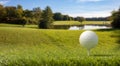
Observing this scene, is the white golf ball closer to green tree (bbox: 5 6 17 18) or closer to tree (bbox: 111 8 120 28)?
tree (bbox: 111 8 120 28)

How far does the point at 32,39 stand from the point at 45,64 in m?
15.8

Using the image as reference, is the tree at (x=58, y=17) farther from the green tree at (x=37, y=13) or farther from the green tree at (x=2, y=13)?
the green tree at (x=2, y=13)

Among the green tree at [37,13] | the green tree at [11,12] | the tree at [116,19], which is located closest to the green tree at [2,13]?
the green tree at [11,12]

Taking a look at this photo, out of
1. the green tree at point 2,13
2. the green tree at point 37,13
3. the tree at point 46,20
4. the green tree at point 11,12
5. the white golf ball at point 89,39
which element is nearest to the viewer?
the white golf ball at point 89,39

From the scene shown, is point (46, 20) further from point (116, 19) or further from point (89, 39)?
point (89, 39)

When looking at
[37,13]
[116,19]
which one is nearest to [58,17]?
[37,13]

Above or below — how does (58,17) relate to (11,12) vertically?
below

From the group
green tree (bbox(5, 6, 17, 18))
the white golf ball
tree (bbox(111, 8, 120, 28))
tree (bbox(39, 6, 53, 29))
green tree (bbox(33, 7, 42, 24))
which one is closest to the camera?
the white golf ball

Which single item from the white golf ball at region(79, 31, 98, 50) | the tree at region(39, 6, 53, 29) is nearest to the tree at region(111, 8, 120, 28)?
the tree at region(39, 6, 53, 29)

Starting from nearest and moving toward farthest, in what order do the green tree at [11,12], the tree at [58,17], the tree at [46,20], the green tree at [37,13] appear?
the tree at [46,20] < the green tree at [11,12] < the green tree at [37,13] < the tree at [58,17]

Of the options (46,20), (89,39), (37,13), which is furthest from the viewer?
(37,13)

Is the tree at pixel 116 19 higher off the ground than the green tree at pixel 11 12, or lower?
lower

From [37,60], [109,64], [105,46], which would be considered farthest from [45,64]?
[105,46]

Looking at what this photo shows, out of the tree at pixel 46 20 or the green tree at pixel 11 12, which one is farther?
the green tree at pixel 11 12
